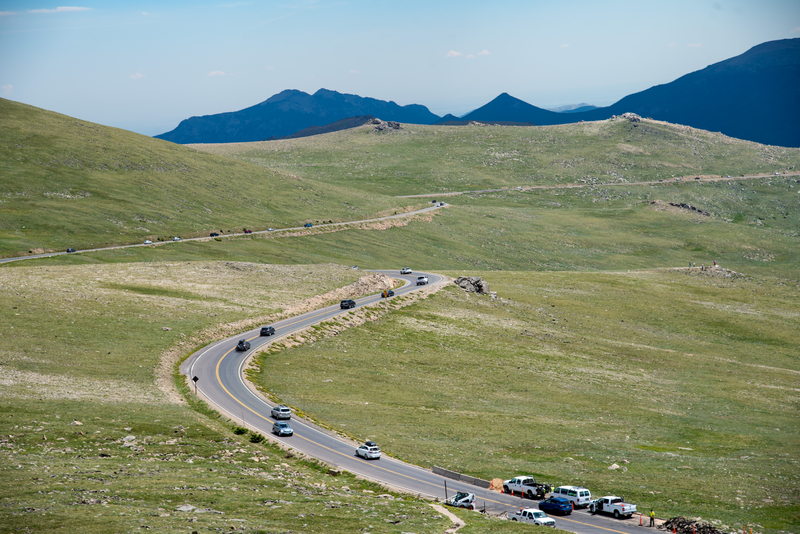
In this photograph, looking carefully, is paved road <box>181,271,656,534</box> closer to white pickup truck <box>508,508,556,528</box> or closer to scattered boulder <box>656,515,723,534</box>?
scattered boulder <box>656,515,723,534</box>

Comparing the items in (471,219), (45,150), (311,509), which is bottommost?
(311,509)

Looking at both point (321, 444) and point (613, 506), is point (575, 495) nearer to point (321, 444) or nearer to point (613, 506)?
point (613, 506)

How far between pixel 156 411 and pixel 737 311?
101 m

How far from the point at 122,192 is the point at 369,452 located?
12638 centimetres

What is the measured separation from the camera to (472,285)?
103 m

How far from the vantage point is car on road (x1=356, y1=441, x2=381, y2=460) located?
138 ft

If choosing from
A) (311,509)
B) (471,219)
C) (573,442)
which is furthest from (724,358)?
(471,219)

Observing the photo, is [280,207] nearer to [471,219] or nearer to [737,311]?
[471,219]

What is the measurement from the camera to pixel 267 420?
156 feet

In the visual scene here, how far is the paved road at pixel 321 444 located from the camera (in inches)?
1414

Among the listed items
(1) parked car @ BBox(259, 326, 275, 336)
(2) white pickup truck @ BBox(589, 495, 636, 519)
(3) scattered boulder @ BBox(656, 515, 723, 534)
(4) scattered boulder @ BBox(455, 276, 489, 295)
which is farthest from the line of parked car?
(4) scattered boulder @ BBox(455, 276, 489, 295)

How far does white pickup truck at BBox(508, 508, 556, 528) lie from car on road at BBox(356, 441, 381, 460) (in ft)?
39.1

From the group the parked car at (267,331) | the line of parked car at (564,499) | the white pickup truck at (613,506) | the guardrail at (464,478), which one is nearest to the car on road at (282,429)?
the guardrail at (464,478)

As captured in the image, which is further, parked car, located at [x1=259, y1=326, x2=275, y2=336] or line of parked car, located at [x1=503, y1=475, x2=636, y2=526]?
parked car, located at [x1=259, y1=326, x2=275, y2=336]
